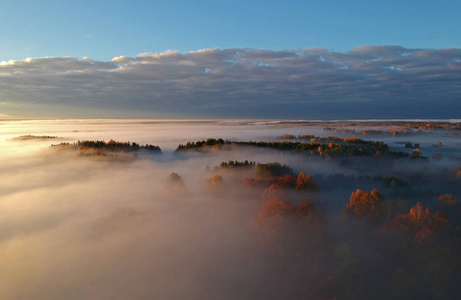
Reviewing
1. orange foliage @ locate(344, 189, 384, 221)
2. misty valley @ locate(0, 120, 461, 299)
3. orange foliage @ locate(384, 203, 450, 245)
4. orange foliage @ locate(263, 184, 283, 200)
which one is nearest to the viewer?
misty valley @ locate(0, 120, 461, 299)

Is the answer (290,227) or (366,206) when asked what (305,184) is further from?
(290,227)

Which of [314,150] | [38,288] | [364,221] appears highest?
[314,150]

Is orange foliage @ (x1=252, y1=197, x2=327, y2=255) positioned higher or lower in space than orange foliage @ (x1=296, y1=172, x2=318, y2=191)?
lower

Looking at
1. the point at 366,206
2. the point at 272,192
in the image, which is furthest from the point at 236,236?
the point at 366,206

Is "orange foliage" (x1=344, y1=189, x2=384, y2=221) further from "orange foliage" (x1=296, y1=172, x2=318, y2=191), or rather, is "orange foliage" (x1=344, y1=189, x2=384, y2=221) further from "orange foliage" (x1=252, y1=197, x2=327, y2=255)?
"orange foliage" (x1=296, y1=172, x2=318, y2=191)

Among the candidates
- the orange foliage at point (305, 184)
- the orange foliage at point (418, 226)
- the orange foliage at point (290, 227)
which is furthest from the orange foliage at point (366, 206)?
the orange foliage at point (305, 184)

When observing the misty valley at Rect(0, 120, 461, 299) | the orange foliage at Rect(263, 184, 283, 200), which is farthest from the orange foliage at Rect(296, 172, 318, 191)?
the orange foliage at Rect(263, 184, 283, 200)

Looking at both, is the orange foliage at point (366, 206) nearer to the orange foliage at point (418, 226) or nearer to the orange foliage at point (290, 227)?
the orange foliage at point (418, 226)

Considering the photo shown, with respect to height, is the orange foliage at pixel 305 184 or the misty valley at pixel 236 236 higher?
the orange foliage at pixel 305 184

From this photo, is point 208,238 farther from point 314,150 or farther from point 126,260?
point 314,150

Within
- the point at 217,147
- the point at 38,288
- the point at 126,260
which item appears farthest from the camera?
the point at 217,147

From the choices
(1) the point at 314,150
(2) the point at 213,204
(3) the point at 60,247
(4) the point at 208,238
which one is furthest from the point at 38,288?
(1) the point at 314,150
